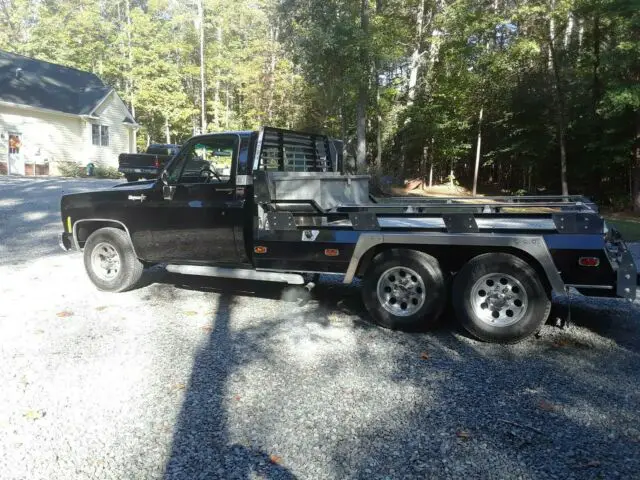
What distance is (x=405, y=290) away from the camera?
5.08 metres

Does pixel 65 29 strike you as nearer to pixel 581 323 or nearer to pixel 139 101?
pixel 139 101

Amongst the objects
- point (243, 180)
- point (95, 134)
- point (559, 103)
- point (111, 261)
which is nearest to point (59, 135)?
point (95, 134)

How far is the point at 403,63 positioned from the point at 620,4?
12.8m

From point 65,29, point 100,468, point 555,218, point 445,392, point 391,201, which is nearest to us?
point 100,468

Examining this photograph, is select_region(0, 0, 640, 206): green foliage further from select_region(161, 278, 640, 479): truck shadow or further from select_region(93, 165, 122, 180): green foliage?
select_region(161, 278, 640, 479): truck shadow

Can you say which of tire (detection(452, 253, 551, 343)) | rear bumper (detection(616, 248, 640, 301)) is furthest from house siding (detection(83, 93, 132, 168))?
rear bumper (detection(616, 248, 640, 301))

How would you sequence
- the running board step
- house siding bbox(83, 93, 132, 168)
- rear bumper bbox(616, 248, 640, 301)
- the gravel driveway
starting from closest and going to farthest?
the gravel driveway < rear bumper bbox(616, 248, 640, 301) < the running board step < house siding bbox(83, 93, 132, 168)

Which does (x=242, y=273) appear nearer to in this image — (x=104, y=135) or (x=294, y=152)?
(x=294, y=152)

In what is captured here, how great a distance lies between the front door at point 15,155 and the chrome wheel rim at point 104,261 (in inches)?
1034

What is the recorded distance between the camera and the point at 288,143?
20.6ft

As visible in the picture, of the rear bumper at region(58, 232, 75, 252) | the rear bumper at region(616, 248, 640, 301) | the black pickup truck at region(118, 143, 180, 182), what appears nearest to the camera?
the rear bumper at region(616, 248, 640, 301)

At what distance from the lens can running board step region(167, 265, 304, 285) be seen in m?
5.52

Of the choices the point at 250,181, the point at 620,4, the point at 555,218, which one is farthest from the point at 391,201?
the point at 620,4

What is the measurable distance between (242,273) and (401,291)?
178 centimetres
